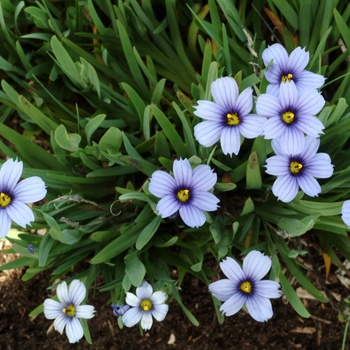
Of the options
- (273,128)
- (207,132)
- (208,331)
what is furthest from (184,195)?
(208,331)

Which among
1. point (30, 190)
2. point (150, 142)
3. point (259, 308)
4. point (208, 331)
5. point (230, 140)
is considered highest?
point (230, 140)

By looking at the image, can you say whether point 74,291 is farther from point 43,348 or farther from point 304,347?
point 304,347

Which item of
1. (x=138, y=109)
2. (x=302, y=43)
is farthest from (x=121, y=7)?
(x=302, y=43)

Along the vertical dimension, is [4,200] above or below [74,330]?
above

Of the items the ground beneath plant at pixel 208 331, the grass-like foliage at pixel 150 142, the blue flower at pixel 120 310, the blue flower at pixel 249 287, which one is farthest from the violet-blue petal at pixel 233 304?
the ground beneath plant at pixel 208 331

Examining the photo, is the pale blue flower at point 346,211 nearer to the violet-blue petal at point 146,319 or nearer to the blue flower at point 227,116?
the blue flower at point 227,116

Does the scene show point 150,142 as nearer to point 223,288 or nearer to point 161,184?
point 161,184
